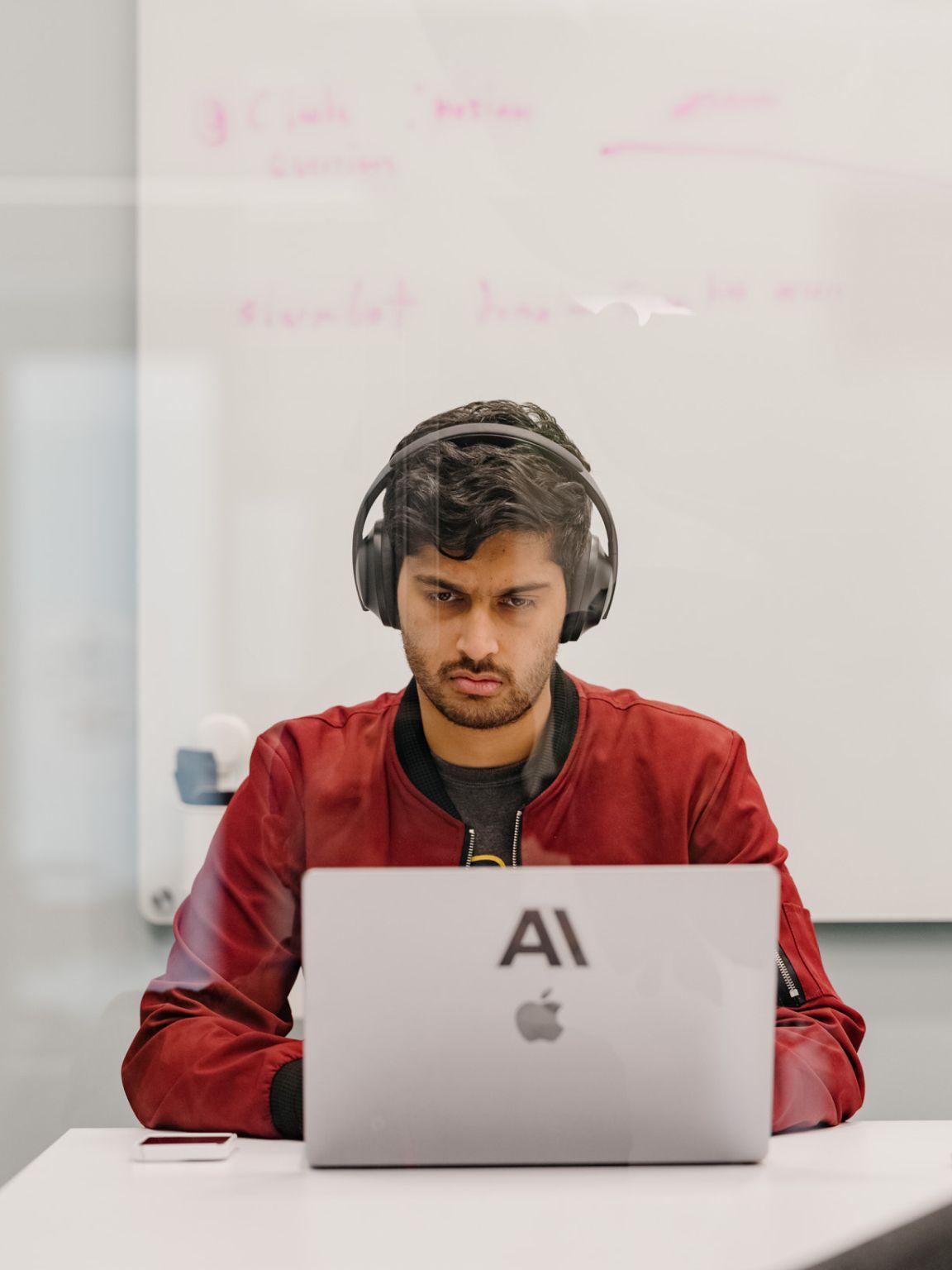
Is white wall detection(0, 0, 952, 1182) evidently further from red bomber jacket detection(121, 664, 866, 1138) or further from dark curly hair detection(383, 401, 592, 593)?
dark curly hair detection(383, 401, 592, 593)

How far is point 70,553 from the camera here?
1.37 meters

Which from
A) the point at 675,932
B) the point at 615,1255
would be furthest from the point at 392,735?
the point at 615,1255

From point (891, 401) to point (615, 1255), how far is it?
104 cm

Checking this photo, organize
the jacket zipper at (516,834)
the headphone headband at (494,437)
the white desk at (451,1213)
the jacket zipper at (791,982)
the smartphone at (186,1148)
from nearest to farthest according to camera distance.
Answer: the white desk at (451,1213), the smartphone at (186,1148), the jacket zipper at (791,982), the jacket zipper at (516,834), the headphone headband at (494,437)

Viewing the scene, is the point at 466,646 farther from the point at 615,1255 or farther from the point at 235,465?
the point at 615,1255

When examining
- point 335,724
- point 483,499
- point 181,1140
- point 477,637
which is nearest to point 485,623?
point 477,637

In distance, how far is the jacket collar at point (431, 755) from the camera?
120 cm

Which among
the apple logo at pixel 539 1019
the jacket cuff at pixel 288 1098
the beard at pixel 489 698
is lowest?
the jacket cuff at pixel 288 1098

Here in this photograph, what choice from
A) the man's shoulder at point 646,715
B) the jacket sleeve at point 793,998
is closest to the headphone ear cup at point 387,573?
the man's shoulder at point 646,715

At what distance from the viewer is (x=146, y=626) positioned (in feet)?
4.45

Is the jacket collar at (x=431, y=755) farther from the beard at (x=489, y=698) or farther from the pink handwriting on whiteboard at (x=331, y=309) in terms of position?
the pink handwriting on whiteboard at (x=331, y=309)

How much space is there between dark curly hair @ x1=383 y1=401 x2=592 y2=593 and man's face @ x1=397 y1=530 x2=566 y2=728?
1 cm

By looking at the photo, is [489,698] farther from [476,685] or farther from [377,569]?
[377,569]

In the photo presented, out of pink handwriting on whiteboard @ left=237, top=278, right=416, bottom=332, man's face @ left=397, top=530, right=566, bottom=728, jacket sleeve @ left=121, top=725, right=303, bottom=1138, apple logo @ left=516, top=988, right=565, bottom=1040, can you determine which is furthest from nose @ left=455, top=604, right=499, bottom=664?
apple logo @ left=516, top=988, right=565, bottom=1040
